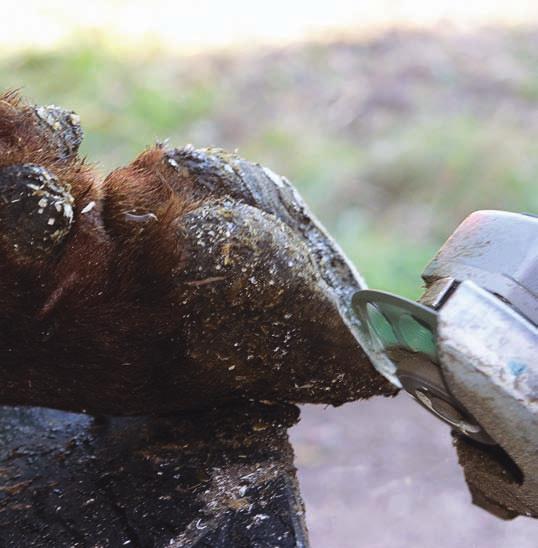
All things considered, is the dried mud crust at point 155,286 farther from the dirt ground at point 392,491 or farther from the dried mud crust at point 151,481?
the dirt ground at point 392,491

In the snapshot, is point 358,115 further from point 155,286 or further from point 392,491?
point 155,286

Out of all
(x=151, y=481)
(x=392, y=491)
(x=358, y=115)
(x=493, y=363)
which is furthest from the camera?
(x=358, y=115)

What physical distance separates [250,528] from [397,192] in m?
1.72

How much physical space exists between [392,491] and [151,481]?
0.95 ft

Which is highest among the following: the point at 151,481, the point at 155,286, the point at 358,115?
the point at 155,286

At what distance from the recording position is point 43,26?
2.92 m

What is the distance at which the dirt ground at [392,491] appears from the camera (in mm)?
816

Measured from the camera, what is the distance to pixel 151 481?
2.21 feet

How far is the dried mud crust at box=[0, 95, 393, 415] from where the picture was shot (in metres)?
0.59

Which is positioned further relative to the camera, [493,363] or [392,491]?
[392,491]

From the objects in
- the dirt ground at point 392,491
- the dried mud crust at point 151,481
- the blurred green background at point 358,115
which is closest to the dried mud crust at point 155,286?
the dried mud crust at point 151,481

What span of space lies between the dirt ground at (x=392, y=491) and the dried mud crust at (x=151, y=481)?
175 mm

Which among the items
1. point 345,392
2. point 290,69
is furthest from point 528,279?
point 290,69

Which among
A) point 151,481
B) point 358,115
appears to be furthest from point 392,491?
point 358,115
